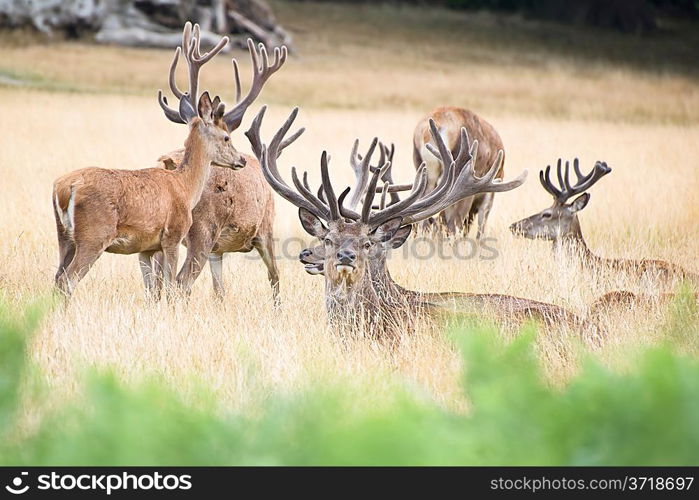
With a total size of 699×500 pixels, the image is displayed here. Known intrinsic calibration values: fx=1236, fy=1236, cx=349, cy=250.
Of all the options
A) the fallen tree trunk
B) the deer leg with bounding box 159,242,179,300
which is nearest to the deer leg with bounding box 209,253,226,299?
the deer leg with bounding box 159,242,179,300

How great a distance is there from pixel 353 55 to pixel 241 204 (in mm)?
28153

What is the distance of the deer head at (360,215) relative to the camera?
23.4 feet

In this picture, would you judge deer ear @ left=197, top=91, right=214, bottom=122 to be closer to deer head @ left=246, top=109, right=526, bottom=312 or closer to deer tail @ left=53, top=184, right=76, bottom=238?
deer head @ left=246, top=109, right=526, bottom=312

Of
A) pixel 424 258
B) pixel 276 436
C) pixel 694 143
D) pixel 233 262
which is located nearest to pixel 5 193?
pixel 233 262

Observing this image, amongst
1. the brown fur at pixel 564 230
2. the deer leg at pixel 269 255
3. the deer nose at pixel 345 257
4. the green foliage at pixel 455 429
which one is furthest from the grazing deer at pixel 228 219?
the green foliage at pixel 455 429

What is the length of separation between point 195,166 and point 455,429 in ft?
16.4

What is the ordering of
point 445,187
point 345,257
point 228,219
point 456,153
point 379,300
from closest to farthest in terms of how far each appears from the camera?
point 345,257
point 379,300
point 445,187
point 228,219
point 456,153

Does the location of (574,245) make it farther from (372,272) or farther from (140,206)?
(140,206)

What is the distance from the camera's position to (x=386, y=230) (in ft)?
24.3

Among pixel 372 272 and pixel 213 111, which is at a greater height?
pixel 213 111

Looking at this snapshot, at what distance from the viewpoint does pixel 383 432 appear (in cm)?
325

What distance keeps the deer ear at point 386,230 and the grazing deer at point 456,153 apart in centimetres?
368

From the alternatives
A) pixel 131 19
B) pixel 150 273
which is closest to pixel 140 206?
pixel 150 273

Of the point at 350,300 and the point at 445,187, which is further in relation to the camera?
the point at 445,187
